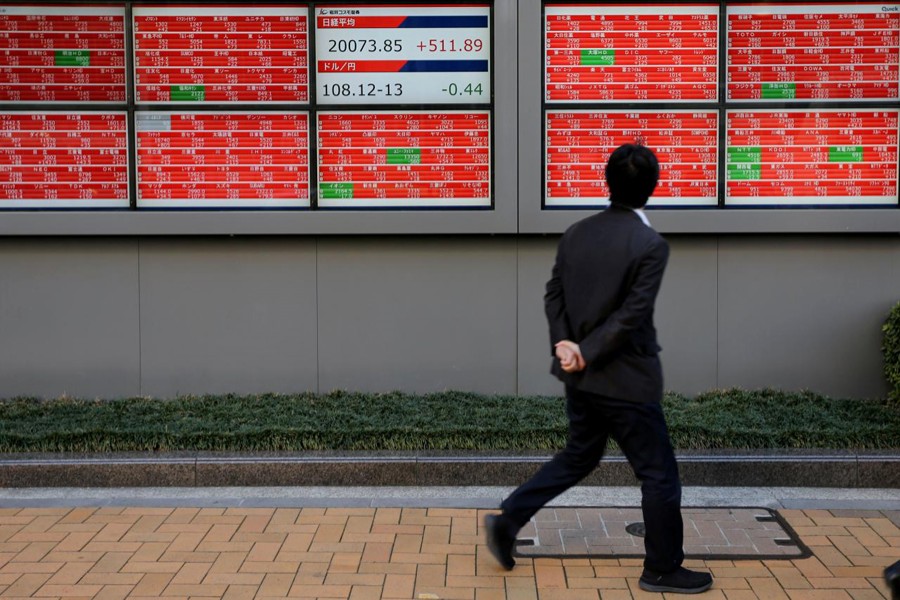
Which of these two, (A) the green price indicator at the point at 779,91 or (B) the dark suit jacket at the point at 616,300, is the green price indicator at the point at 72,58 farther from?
(A) the green price indicator at the point at 779,91

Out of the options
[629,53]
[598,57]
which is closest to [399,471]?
[598,57]

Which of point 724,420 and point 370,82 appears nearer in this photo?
point 724,420

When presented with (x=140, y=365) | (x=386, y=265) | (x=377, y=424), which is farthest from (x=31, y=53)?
(x=377, y=424)

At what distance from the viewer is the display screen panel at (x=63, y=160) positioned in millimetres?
7547

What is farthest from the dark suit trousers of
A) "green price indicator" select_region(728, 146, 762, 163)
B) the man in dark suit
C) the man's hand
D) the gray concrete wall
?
"green price indicator" select_region(728, 146, 762, 163)

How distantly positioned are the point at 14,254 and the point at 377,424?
3.08 metres

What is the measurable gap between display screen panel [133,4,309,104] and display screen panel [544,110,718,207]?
188cm

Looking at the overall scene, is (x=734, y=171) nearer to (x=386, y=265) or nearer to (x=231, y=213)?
(x=386, y=265)

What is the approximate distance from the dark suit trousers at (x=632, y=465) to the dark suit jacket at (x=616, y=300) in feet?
0.34

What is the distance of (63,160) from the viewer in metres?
7.57

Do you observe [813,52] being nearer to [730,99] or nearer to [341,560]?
[730,99]

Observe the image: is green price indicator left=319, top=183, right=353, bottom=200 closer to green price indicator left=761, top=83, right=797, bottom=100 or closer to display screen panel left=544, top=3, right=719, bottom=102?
display screen panel left=544, top=3, right=719, bottom=102

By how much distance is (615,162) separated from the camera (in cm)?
432

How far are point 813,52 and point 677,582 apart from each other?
4.56 metres
